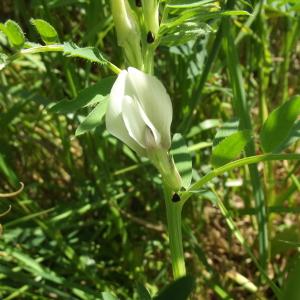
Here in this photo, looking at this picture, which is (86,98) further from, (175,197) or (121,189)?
(121,189)

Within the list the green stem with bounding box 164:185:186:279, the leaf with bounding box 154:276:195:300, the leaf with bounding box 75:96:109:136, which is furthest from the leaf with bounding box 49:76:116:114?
the leaf with bounding box 154:276:195:300

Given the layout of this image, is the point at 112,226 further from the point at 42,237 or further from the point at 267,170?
the point at 267,170

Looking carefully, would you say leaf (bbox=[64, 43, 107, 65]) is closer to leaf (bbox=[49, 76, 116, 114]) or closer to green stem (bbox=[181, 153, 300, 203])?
leaf (bbox=[49, 76, 116, 114])

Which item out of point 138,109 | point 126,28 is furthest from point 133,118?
point 126,28

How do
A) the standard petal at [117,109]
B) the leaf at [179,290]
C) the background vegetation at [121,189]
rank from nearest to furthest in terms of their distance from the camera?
the leaf at [179,290], the standard petal at [117,109], the background vegetation at [121,189]

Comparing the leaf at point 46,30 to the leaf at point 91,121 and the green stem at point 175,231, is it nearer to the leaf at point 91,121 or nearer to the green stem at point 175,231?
the leaf at point 91,121

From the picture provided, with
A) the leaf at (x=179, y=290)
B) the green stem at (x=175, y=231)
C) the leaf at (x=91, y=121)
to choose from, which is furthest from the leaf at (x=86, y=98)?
the leaf at (x=179, y=290)
